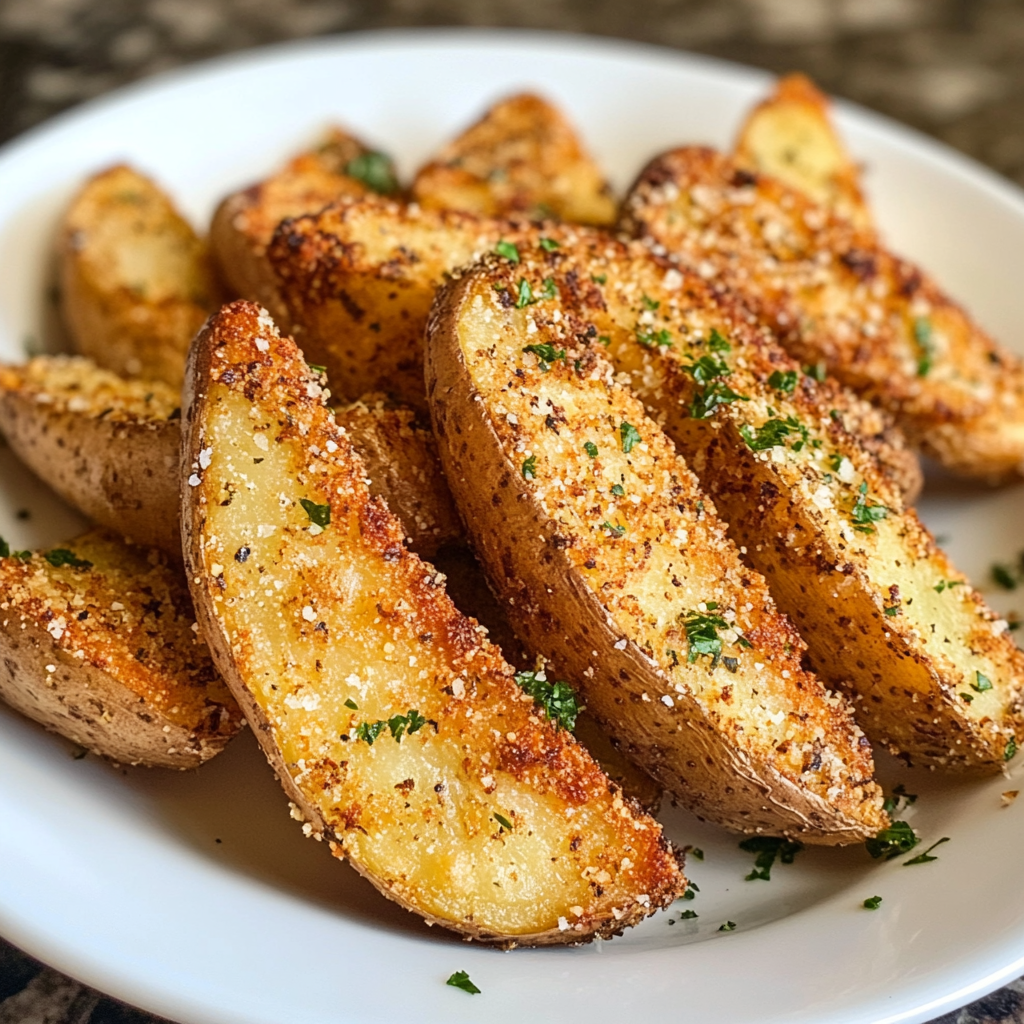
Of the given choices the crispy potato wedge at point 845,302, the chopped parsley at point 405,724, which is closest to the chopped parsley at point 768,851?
the chopped parsley at point 405,724

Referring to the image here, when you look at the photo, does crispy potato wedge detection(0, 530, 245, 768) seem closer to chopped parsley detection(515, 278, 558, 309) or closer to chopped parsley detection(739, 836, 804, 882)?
chopped parsley detection(515, 278, 558, 309)

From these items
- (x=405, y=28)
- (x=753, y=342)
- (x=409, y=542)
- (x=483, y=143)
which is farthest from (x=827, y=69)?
(x=409, y=542)

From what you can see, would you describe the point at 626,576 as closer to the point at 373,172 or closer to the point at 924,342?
the point at 924,342

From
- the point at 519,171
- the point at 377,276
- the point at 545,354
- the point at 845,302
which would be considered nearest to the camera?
the point at 545,354

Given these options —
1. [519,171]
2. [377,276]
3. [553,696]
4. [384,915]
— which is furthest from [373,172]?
[384,915]

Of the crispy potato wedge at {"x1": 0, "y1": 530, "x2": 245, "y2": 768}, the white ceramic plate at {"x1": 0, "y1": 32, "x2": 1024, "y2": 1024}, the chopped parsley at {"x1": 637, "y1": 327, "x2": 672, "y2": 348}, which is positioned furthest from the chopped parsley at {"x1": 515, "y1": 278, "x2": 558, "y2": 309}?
the white ceramic plate at {"x1": 0, "y1": 32, "x2": 1024, "y2": 1024}

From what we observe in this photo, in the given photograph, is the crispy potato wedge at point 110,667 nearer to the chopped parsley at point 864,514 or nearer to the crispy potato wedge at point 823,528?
the crispy potato wedge at point 823,528
